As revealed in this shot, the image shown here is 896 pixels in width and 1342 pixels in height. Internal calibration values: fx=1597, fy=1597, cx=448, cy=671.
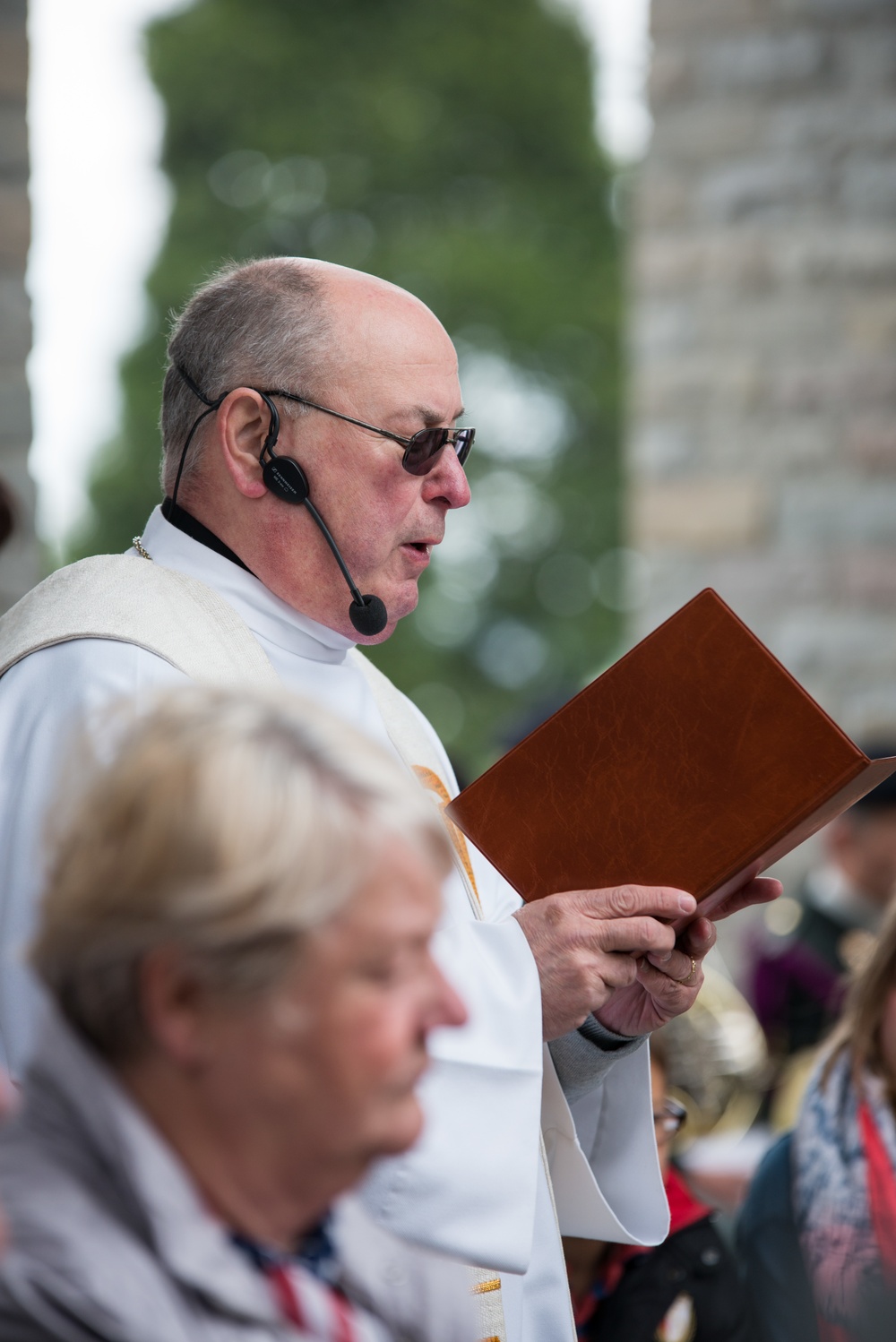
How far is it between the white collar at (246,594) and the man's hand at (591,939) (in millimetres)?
541

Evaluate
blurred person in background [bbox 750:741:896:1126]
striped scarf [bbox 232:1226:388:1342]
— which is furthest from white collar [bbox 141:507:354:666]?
blurred person in background [bbox 750:741:896:1126]

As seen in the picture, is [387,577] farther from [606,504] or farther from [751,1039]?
[606,504]

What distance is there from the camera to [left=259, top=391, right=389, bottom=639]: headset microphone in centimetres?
216

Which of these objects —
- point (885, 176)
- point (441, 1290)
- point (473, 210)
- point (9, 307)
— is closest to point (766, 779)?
point (441, 1290)

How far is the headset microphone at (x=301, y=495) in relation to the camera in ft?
7.10

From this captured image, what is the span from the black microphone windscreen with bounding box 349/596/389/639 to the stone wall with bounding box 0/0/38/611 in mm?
1524

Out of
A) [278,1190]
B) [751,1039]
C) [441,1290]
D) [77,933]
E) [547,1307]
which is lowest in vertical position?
[751,1039]

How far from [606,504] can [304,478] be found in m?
18.9

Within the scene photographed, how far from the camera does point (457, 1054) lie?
6.06 ft

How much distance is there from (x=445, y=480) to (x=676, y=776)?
0.57m

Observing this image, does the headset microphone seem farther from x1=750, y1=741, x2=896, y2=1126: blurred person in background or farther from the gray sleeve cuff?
x1=750, y1=741, x2=896, y2=1126: blurred person in background

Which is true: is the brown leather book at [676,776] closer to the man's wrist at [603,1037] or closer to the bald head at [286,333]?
the man's wrist at [603,1037]

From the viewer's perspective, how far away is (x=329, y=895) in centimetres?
112

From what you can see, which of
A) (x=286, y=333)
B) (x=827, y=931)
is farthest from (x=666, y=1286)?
(x=827, y=931)
